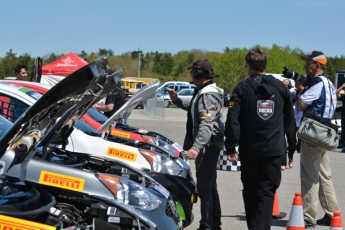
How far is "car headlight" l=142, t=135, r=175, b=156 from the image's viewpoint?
28.2 feet

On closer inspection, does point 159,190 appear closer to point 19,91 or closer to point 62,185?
point 62,185

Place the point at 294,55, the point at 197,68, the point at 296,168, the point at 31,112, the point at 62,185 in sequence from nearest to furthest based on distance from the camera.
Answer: the point at 31,112, the point at 62,185, the point at 197,68, the point at 296,168, the point at 294,55

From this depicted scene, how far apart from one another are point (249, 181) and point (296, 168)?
7.38 meters

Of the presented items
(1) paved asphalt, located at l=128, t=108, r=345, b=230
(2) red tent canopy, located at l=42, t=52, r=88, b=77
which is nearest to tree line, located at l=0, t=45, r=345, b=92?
(2) red tent canopy, located at l=42, t=52, r=88, b=77

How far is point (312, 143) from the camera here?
7.17 m

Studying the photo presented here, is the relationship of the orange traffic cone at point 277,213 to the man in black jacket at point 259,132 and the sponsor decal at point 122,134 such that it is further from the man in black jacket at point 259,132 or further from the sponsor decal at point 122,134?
the sponsor decal at point 122,134

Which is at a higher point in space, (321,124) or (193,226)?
(321,124)

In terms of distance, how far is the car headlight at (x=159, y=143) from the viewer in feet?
28.2

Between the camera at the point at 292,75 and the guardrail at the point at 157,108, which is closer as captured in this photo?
the camera at the point at 292,75

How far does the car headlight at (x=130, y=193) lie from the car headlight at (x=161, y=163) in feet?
6.21

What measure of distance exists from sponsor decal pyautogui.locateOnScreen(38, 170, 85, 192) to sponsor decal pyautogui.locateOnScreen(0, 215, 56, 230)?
0.84 m

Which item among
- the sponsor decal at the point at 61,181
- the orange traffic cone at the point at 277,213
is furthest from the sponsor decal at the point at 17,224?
the orange traffic cone at the point at 277,213

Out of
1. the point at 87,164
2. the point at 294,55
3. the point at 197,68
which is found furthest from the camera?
the point at 294,55

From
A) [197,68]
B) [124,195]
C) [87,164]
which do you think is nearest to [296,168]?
[197,68]
